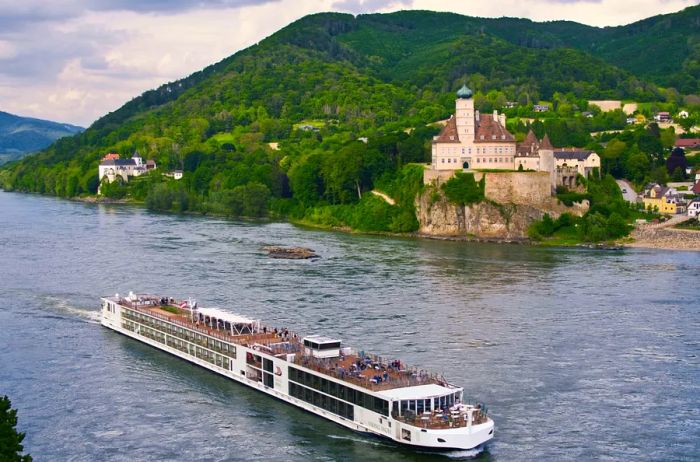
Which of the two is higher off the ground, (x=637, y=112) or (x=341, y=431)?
(x=637, y=112)

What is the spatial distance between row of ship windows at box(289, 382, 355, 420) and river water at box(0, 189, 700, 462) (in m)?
0.60

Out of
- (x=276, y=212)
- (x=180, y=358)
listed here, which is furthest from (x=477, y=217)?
(x=180, y=358)

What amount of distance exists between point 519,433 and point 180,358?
1790cm

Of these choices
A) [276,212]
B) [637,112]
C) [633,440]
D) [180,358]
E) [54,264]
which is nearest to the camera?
[633,440]

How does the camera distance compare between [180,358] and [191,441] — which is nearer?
[191,441]

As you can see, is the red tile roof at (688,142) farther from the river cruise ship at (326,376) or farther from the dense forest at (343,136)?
the river cruise ship at (326,376)

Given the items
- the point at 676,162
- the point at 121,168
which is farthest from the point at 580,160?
the point at 121,168

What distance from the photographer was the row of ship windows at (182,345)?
43047 mm

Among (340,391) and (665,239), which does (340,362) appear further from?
(665,239)

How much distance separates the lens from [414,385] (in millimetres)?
35719

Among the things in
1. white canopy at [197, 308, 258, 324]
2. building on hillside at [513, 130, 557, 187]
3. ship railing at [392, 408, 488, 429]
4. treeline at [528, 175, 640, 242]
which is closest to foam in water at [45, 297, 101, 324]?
white canopy at [197, 308, 258, 324]

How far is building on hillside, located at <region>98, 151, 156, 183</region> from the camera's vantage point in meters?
164

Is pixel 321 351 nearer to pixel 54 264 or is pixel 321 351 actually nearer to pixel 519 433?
pixel 519 433

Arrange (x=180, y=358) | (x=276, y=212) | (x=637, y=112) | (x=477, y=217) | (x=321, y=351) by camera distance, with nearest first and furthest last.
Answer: (x=321, y=351), (x=180, y=358), (x=477, y=217), (x=276, y=212), (x=637, y=112)
